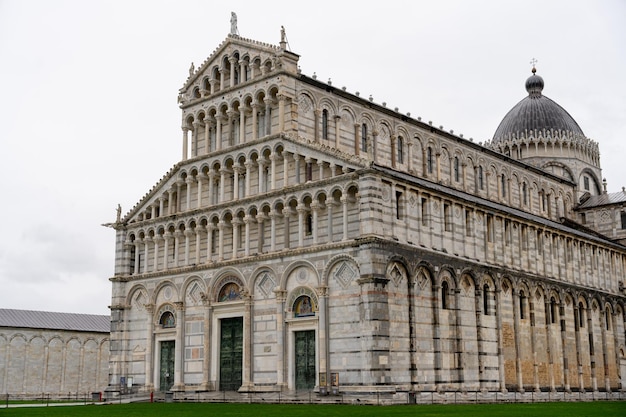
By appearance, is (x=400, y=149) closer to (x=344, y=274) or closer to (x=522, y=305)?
(x=522, y=305)

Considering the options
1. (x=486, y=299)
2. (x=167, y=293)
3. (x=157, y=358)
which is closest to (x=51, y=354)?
(x=157, y=358)

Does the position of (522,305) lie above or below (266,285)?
below

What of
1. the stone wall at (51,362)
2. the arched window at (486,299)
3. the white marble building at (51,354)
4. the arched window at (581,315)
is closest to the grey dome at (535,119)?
the arched window at (581,315)

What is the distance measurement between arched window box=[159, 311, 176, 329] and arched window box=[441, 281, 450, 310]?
716 inches

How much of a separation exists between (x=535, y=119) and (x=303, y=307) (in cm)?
4288

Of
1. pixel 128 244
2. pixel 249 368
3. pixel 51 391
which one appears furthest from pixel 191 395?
pixel 51 391

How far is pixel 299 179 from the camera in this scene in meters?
48.4

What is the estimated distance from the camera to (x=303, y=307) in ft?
154

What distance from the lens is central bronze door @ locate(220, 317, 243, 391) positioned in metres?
49.6

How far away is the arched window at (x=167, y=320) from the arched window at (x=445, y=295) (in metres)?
18.2

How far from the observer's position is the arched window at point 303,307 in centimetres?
4638

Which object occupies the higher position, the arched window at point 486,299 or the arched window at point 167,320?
the arched window at point 486,299

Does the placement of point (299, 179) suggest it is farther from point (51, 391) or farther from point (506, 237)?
point (51, 391)

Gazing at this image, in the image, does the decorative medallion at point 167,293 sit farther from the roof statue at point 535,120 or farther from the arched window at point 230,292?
the roof statue at point 535,120
